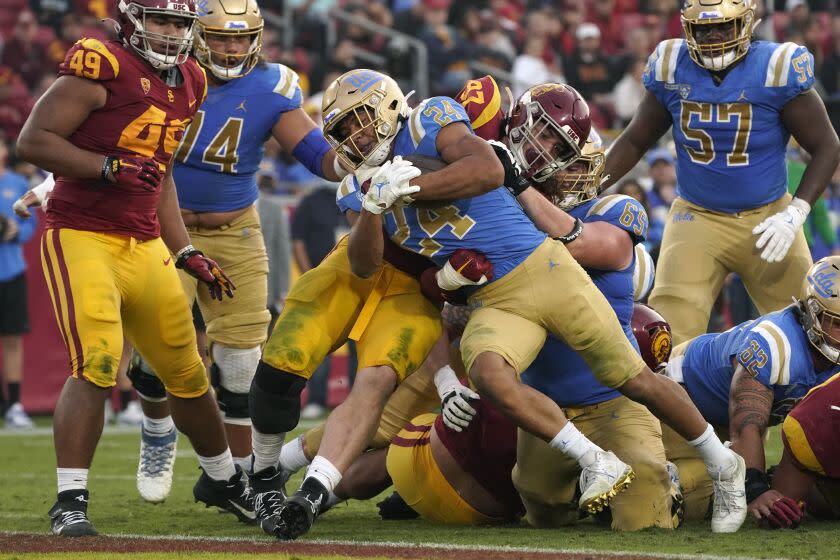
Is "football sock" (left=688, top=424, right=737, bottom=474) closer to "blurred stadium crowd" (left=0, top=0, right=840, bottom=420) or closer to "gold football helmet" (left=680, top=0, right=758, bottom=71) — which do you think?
"gold football helmet" (left=680, top=0, right=758, bottom=71)

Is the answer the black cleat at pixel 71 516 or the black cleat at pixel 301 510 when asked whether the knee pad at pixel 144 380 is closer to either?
the black cleat at pixel 71 516

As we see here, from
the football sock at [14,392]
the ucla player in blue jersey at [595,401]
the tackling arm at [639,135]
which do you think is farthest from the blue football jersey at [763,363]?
the football sock at [14,392]

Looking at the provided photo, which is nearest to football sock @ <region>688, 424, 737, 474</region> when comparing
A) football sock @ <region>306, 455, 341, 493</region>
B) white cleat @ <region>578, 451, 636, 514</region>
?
white cleat @ <region>578, 451, 636, 514</region>

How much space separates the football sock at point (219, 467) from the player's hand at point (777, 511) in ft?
6.52

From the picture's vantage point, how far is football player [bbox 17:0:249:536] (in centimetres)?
475

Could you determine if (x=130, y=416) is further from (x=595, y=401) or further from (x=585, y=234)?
(x=585, y=234)

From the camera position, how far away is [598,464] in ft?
14.9

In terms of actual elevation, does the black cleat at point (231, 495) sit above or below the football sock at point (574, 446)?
below

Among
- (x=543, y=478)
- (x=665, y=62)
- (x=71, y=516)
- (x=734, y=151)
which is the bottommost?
(x=71, y=516)

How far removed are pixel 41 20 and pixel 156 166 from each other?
9.14 m

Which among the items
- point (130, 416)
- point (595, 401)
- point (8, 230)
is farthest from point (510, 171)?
point (8, 230)

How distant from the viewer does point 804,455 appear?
15.7 ft

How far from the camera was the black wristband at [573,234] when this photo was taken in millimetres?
4953

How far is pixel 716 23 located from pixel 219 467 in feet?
9.63
